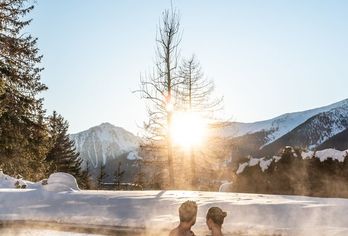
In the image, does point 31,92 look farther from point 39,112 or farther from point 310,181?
point 310,181

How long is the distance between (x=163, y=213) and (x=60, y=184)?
4532 millimetres

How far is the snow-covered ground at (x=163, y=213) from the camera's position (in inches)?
240

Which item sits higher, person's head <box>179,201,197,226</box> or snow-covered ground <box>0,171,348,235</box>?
person's head <box>179,201,197,226</box>

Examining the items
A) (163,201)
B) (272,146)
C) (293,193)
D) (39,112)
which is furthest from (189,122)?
(272,146)

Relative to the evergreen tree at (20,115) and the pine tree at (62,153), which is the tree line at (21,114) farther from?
the pine tree at (62,153)

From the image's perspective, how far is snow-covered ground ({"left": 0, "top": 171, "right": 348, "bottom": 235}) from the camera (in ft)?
20.0

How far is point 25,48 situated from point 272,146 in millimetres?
112866

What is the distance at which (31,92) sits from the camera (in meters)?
26.7

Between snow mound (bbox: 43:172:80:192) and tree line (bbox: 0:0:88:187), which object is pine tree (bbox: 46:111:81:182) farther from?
snow mound (bbox: 43:172:80:192)

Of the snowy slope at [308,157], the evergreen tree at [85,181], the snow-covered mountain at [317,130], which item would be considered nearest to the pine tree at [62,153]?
the evergreen tree at [85,181]

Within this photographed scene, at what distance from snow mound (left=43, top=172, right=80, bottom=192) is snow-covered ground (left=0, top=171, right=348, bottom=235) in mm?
817

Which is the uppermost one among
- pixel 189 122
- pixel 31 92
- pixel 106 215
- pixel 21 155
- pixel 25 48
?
pixel 25 48

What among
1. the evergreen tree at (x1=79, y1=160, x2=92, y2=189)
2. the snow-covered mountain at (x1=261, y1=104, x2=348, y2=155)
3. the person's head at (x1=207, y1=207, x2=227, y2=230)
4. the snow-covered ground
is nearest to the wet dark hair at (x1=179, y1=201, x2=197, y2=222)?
the person's head at (x1=207, y1=207, x2=227, y2=230)

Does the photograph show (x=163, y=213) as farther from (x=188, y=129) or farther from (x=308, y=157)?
(x=188, y=129)
